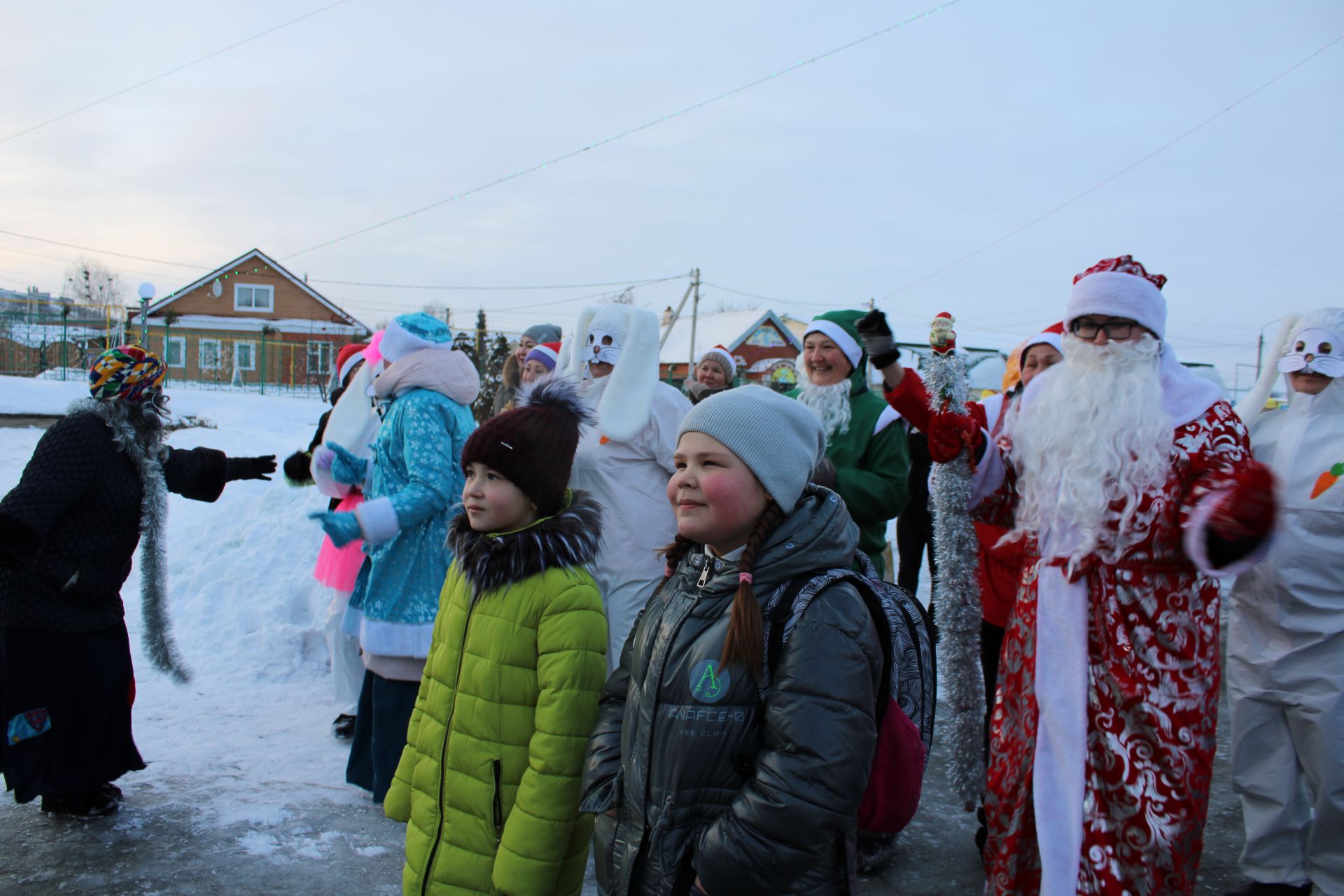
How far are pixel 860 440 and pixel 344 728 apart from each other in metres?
3.13

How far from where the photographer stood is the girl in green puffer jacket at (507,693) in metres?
2.52

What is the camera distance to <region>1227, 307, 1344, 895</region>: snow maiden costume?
11.9 ft

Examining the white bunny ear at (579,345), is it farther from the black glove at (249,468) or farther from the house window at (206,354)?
the house window at (206,354)

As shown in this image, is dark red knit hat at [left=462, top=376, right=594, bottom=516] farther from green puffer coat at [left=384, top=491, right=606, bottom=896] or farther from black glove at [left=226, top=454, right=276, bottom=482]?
black glove at [left=226, top=454, right=276, bottom=482]

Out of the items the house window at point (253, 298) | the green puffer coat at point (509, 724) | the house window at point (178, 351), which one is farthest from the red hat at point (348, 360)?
the house window at point (253, 298)

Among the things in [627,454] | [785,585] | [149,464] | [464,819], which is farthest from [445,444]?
[785,585]

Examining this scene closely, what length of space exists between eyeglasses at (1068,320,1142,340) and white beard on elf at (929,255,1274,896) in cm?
1

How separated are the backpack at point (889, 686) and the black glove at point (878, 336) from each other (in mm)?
1031

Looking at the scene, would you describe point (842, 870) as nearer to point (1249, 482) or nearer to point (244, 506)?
point (1249, 482)

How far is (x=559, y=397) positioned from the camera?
10.3 feet

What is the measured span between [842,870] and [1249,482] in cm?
152

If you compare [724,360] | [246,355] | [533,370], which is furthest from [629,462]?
[246,355]

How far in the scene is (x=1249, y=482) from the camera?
2.48 meters

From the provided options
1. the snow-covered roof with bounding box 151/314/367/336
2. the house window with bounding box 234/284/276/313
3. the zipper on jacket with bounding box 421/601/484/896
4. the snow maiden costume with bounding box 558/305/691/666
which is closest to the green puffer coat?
the zipper on jacket with bounding box 421/601/484/896
